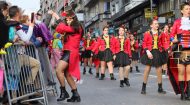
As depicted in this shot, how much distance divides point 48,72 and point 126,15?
46.9m

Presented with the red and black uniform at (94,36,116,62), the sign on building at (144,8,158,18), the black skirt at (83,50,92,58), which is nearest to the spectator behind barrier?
the red and black uniform at (94,36,116,62)

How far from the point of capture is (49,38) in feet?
31.4

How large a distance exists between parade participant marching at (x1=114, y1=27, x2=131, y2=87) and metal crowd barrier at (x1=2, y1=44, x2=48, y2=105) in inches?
193

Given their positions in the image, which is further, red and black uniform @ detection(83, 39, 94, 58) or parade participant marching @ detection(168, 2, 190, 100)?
red and black uniform @ detection(83, 39, 94, 58)

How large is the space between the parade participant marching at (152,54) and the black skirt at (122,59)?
255 centimetres

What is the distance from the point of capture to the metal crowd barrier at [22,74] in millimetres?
7539

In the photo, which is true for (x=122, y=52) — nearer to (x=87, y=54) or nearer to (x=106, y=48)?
(x=106, y=48)

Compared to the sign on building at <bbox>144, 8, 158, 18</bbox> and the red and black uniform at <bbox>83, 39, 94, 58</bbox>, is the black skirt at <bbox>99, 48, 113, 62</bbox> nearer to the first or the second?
the red and black uniform at <bbox>83, 39, 94, 58</bbox>

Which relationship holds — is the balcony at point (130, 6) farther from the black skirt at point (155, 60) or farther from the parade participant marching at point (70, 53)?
the parade participant marching at point (70, 53)

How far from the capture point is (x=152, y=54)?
35.4 ft

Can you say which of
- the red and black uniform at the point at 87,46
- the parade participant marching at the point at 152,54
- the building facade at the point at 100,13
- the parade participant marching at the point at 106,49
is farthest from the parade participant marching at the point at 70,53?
the building facade at the point at 100,13

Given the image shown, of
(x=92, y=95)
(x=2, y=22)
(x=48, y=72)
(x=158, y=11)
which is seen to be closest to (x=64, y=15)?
(x=48, y=72)

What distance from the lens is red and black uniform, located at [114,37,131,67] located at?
44.3 ft

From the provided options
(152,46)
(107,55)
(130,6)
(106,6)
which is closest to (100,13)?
(106,6)
